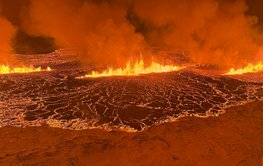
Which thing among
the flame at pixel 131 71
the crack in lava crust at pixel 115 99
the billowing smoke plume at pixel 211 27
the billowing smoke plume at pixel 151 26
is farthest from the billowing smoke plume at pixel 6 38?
the billowing smoke plume at pixel 211 27

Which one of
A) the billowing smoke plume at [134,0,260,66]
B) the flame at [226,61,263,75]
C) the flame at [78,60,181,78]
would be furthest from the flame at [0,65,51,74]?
the billowing smoke plume at [134,0,260,66]

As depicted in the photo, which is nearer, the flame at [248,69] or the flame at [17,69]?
the flame at [248,69]

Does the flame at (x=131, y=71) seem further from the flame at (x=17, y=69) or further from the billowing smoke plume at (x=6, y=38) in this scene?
the billowing smoke plume at (x=6, y=38)

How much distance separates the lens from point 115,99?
9.59m

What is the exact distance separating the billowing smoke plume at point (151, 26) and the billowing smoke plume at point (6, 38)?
61.0 inches

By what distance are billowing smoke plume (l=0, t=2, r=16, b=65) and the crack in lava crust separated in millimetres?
5701

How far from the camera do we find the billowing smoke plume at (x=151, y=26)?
1852cm

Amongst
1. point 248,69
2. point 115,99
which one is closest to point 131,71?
point 115,99

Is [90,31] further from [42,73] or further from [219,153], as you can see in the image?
[219,153]

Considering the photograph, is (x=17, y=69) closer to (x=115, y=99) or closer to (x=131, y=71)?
(x=131, y=71)

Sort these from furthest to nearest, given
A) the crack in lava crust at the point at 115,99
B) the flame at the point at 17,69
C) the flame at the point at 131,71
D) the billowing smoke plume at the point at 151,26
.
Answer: the billowing smoke plume at the point at 151,26
the flame at the point at 17,69
the flame at the point at 131,71
the crack in lava crust at the point at 115,99

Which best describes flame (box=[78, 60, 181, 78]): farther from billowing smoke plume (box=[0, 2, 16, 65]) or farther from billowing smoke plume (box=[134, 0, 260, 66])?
billowing smoke plume (box=[0, 2, 16, 65])

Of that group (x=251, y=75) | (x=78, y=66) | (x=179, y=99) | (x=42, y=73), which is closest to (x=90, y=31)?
(x=78, y=66)

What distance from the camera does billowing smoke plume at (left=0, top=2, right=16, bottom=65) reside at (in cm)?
1877
